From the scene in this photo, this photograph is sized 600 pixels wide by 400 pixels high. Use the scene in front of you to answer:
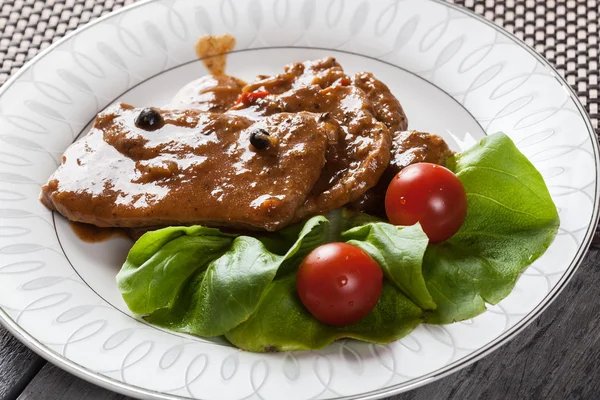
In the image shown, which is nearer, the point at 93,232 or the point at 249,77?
the point at 93,232

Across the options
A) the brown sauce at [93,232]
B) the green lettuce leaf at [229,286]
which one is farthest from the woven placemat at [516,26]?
the green lettuce leaf at [229,286]

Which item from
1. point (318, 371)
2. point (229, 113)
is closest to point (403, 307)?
point (318, 371)

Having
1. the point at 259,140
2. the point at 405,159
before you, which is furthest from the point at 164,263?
the point at 405,159

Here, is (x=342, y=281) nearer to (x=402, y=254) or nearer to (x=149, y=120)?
(x=402, y=254)

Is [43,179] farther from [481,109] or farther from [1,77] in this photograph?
[481,109]

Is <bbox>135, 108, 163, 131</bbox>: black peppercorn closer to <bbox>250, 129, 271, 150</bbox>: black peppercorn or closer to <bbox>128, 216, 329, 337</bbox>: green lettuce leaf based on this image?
<bbox>250, 129, 271, 150</bbox>: black peppercorn

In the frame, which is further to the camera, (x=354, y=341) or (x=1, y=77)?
(x=1, y=77)
